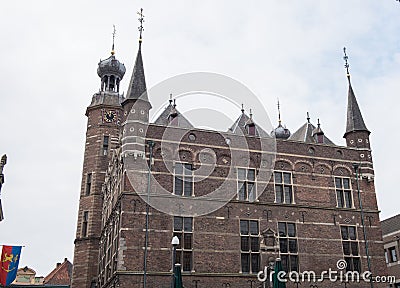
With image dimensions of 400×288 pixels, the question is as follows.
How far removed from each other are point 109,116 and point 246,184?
14798 mm

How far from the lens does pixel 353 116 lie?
2866 cm

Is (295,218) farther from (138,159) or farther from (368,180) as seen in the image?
(138,159)

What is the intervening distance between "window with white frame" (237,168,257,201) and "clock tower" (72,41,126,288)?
10.3m

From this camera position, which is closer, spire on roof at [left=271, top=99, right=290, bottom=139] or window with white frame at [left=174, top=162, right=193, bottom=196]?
window with white frame at [left=174, top=162, right=193, bottom=196]

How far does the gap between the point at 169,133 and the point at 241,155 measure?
167 inches

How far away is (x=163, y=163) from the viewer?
23984 millimetres

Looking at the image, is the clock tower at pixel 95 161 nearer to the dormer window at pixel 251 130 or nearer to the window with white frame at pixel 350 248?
the dormer window at pixel 251 130

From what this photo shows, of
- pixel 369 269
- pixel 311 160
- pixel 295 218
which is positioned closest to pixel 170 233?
pixel 295 218

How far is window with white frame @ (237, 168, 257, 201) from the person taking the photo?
81.1 feet

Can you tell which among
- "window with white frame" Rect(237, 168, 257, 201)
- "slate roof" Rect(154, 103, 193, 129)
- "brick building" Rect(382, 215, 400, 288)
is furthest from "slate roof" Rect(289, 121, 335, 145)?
"brick building" Rect(382, 215, 400, 288)

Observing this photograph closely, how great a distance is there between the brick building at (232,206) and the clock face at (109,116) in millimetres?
7934

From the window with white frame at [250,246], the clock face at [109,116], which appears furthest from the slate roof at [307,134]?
the clock face at [109,116]

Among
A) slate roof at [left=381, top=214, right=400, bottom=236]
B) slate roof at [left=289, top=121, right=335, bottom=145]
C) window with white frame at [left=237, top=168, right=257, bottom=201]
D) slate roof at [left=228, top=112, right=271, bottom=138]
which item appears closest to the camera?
window with white frame at [left=237, top=168, right=257, bottom=201]

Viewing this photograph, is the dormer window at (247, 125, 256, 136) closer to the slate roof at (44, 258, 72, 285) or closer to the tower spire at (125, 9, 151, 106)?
the tower spire at (125, 9, 151, 106)
